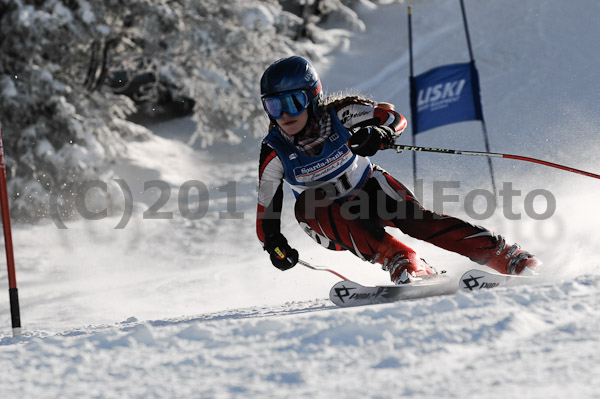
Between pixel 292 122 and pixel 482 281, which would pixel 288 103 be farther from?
pixel 482 281

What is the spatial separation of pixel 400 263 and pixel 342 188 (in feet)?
1.98

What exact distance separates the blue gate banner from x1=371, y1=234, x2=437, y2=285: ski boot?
430 cm

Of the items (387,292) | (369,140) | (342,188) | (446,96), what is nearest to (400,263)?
(387,292)

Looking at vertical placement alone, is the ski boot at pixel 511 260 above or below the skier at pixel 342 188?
below

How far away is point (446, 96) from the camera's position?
8086 millimetres

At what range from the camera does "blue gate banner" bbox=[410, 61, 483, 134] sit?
7945mm

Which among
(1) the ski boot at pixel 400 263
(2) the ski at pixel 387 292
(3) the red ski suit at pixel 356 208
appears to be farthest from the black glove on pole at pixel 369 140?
(2) the ski at pixel 387 292

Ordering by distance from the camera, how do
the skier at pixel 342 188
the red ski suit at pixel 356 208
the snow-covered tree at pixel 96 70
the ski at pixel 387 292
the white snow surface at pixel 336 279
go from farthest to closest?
the snow-covered tree at pixel 96 70 → the red ski suit at pixel 356 208 → the skier at pixel 342 188 → the ski at pixel 387 292 → the white snow surface at pixel 336 279

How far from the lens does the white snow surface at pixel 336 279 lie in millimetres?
2037

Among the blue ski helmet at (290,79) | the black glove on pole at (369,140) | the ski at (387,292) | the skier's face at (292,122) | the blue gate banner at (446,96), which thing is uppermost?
the blue gate banner at (446,96)

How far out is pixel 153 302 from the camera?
620 cm

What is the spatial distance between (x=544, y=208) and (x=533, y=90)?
6.12 m

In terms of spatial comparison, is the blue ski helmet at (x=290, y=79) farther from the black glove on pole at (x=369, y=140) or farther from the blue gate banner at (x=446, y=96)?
the blue gate banner at (x=446, y=96)

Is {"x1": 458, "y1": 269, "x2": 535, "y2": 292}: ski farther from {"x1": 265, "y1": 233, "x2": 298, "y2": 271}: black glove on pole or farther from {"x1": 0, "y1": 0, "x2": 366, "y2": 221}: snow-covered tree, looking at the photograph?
{"x1": 0, "y1": 0, "x2": 366, "y2": 221}: snow-covered tree
